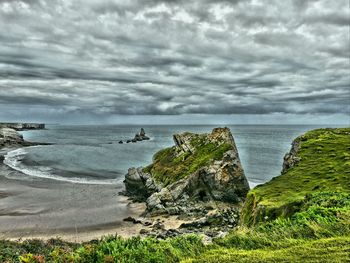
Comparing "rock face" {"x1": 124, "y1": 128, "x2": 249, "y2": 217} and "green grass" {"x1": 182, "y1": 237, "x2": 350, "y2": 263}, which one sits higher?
"green grass" {"x1": 182, "y1": 237, "x2": 350, "y2": 263}

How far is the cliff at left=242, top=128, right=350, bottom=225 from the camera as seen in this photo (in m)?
21.0

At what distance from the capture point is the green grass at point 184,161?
159 feet

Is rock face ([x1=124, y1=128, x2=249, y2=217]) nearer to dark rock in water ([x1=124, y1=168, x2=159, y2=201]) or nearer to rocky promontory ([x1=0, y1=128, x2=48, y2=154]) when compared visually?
dark rock in water ([x1=124, y1=168, x2=159, y2=201])

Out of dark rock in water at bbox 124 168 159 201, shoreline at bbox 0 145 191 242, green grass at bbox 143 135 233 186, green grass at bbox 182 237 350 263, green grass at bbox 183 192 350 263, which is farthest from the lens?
dark rock in water at bbox 124 168 159 201

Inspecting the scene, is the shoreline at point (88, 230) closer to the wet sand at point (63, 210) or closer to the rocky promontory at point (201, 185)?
the wet sand at point (63, 210)

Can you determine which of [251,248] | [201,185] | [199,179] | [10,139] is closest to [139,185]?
[199,179]

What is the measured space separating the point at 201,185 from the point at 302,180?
21.3 meters

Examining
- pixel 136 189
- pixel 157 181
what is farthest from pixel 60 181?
pixel 157 181

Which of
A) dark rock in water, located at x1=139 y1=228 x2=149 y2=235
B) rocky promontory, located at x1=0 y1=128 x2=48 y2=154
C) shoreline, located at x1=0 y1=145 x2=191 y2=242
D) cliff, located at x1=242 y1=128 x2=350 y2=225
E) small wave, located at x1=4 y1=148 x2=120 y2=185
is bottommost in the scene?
small wave, located at x1=4 y1=148 x2=120 y2=185

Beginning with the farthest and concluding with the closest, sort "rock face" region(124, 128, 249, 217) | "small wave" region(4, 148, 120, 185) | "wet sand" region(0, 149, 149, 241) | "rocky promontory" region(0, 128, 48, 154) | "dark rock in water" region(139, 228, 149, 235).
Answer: "rocky promontory" region(0, 128, 48, 154) < "small wave" region(4, 148, 120, 185) < "rock face" region(124, 128, 249, 217) < "wet sand" region(0, 149, 149, 241) < "dark rock in water" region(139, 228, 149, 235)

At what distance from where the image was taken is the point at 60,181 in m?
68.5

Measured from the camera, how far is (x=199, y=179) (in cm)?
4631

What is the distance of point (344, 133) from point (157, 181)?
27485 mm

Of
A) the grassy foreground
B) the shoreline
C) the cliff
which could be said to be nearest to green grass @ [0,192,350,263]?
the grassy foreground
